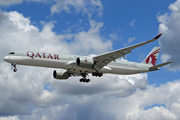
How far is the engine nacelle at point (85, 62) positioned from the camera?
135 ft

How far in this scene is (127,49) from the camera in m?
38.1

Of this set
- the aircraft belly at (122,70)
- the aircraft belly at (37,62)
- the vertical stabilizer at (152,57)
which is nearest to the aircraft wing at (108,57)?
the aircraft belly at (122,70)

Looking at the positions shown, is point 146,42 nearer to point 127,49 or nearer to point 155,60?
point 127,49

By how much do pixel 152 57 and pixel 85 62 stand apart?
69.6 feet

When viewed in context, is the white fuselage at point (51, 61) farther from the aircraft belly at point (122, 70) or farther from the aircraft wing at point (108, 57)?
the aircraft wing at point (108, 57)

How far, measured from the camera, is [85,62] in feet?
136

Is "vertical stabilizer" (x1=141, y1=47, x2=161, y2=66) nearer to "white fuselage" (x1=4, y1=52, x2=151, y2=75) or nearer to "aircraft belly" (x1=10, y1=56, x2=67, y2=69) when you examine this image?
"white fuselage" (x1=4, y1=52, x2=151, y2=75)

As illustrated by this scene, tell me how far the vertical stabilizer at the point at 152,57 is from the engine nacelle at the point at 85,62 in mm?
16903

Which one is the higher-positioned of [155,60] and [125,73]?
[155,60]

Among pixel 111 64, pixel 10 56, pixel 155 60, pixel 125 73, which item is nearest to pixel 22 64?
pixel 10 56

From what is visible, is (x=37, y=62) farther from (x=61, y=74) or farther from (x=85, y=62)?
(x=61, y=74)

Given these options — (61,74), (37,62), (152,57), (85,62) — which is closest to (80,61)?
(85,62)

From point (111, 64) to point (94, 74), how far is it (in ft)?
12.7

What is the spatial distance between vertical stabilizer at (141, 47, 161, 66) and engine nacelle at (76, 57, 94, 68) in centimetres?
1690
